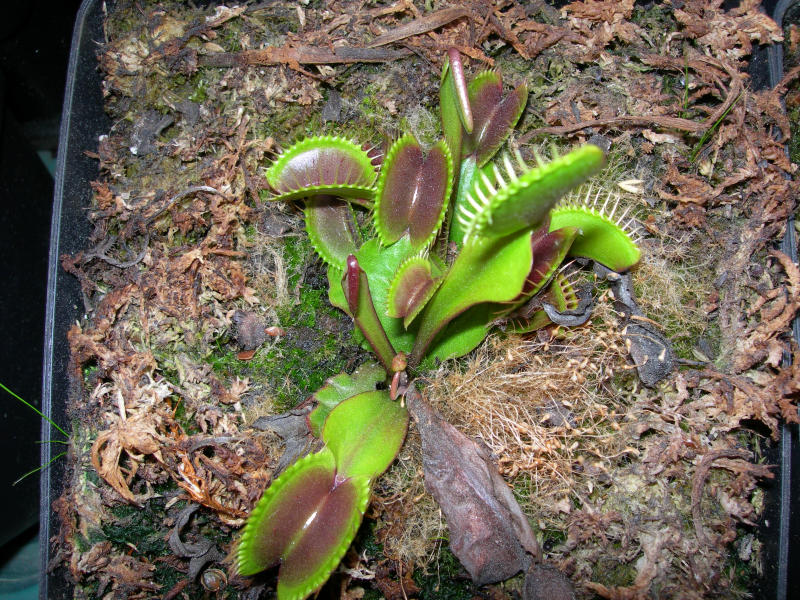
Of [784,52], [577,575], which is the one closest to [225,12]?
[784,52]

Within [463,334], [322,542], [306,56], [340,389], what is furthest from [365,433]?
[306,56]

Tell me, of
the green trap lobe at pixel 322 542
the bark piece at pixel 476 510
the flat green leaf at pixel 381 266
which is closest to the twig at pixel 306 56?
the flat green leaf at pixel 381 266

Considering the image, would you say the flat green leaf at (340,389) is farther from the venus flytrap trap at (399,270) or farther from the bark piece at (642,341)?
the bark piece at (642,341)

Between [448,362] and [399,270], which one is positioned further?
[448,362]

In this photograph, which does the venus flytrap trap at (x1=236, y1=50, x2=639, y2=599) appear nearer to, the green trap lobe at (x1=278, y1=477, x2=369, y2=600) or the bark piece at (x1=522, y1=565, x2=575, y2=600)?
the green trap lobe at (x1=278, y1=477, x2=369, y2=600)

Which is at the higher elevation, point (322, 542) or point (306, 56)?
point (306, 56)

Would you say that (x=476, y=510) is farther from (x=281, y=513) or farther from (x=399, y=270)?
(x=399, y=270)

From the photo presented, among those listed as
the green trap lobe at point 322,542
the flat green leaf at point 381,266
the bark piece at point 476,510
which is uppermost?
the flat green leaf at point 381,266

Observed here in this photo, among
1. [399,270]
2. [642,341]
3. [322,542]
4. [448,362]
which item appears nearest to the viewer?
[322,542]
